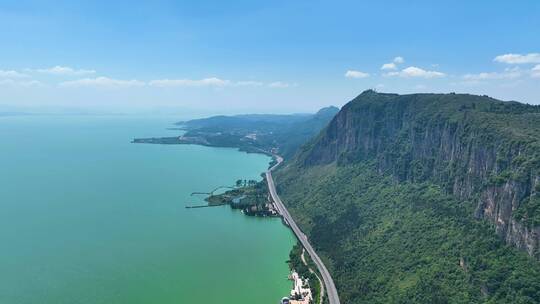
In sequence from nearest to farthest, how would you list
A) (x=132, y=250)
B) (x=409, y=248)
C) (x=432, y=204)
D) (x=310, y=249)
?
1. (x=409, y=248)
2. (x=432, y=204)
3. (x=132, y=250)
4. (x=310, y=249)

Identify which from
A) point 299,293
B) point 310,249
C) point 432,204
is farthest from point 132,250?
point 432,204

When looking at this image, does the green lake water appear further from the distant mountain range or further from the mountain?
the mountain

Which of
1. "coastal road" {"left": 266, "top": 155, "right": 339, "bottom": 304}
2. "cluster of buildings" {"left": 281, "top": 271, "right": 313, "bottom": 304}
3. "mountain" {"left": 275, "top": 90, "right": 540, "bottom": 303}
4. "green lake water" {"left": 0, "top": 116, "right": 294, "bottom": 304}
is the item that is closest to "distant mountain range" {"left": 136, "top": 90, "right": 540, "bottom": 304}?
"mountain" {"left": 275, "top": 90, "right": 540, "bottom": 303}

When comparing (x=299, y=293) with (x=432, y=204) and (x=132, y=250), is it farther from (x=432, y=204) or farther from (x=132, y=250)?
(x=132, y=250)

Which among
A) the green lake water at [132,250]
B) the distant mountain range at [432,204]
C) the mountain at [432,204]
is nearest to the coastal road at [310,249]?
the distant mountain range at [432,204]

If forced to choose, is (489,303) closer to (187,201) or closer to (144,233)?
(144,233)
